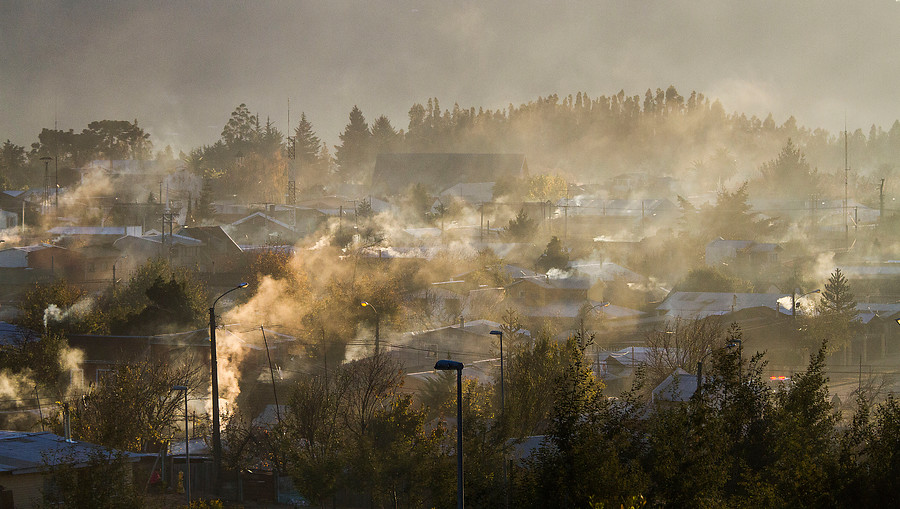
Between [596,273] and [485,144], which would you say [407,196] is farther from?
[485,144]

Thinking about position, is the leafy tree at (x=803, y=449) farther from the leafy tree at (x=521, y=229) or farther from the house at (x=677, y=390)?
the leafy tree at (x=521, y=229)

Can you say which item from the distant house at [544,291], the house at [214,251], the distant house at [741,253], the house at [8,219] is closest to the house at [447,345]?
the distant house at [544,291]

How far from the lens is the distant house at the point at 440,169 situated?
95812 millimetres

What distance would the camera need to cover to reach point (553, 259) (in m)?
54.1

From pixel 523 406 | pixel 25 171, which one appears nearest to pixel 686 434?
pixel 523 406

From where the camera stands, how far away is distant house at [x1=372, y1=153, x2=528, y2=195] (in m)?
95.8

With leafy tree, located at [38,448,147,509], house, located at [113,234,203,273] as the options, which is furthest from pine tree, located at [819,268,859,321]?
leafy tree, located at [38,448,147,509]

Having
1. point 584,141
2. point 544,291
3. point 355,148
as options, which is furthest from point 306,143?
point 544,291

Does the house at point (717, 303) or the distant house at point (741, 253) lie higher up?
the distant house at point (741, 253)

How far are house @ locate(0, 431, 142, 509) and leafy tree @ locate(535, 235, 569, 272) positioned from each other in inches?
1496

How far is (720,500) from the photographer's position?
40.9 ft

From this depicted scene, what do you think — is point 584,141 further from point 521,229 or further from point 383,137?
point 521,229

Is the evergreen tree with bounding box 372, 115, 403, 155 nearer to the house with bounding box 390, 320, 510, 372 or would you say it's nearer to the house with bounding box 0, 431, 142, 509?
the house with bounding box 390, 320, 510, 372

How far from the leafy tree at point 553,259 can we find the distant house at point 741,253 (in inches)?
452
